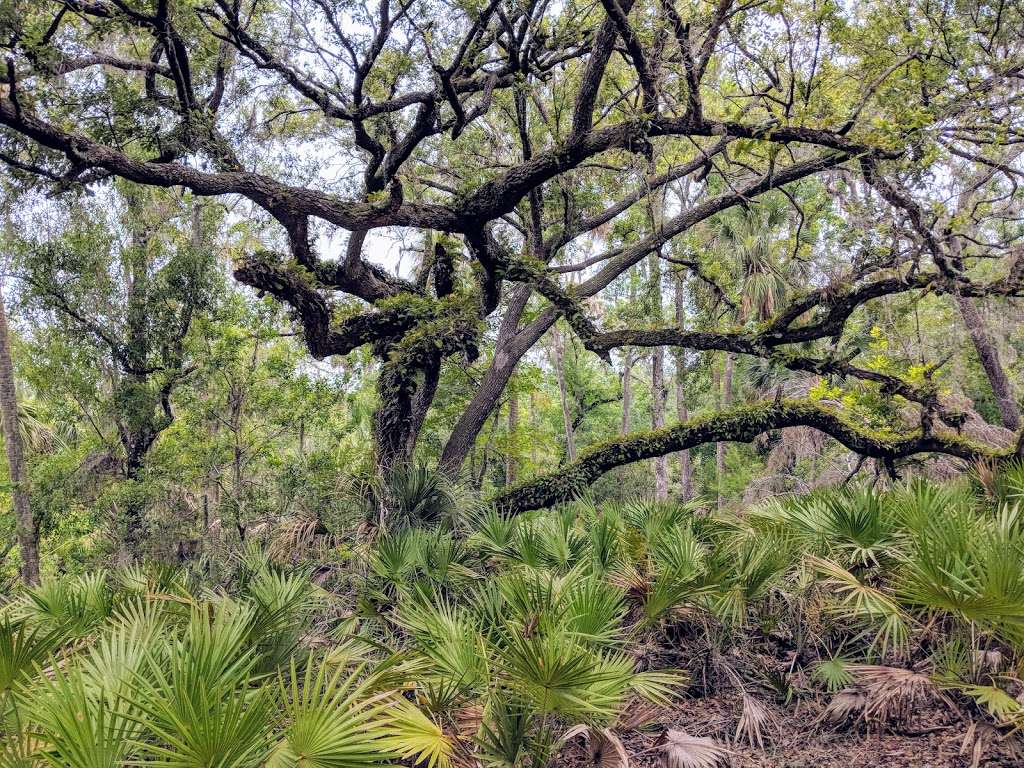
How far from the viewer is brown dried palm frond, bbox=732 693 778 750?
409 centimetres

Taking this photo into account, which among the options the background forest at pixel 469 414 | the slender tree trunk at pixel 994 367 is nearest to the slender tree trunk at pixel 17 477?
the background forest at pixel 469 414

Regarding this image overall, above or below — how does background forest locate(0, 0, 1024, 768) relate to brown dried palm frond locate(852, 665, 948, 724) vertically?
above

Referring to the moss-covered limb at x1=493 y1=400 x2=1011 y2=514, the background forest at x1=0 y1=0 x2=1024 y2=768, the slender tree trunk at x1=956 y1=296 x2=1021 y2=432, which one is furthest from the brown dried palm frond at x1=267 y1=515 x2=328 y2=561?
the slender tree trunk at x1=956 y1=296 x2=1021 y2=432

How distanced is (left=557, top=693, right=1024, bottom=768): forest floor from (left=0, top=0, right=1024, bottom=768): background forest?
0.03 m

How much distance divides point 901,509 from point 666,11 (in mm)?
4667

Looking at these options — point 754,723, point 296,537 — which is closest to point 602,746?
point 754,723

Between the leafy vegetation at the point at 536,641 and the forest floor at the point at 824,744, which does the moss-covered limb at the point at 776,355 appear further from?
the forest floor at the point at 824,744

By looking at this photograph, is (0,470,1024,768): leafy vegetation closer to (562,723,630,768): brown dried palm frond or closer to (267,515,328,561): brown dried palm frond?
(562,723,630,768): brown dried palm frond

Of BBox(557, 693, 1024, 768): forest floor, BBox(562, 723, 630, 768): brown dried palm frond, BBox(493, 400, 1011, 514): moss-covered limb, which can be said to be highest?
BBox(493, 400, 1011, 514): moss-covered limb

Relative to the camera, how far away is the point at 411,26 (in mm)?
7000

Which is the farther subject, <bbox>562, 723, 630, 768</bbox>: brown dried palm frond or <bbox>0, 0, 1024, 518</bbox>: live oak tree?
<bbox>0, 0, 1024, 518</bbox>: live oak tree

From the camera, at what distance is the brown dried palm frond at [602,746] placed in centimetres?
311

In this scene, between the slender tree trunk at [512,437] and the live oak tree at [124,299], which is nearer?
the live oak tree at [124,299]

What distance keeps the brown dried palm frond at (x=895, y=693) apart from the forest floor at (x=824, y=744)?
7cm
